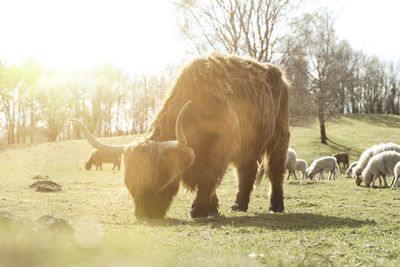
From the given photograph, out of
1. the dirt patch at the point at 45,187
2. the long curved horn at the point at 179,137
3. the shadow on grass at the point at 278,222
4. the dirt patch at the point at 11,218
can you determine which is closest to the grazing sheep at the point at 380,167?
the dirt patch at the point at 45,187

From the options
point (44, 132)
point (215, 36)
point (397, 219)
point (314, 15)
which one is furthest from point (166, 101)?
point (44, 132)

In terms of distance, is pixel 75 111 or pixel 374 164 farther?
pixel 75 111

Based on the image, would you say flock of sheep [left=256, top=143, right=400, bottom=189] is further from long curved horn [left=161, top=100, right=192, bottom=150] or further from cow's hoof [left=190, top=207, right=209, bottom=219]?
long curved horn [left=161, top=100, right=192, bottom=150]

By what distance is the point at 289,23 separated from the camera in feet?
116

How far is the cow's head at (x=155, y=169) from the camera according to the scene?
8.68 metres

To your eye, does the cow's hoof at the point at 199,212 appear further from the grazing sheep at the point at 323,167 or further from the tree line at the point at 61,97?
the tree line at the point at 61,97

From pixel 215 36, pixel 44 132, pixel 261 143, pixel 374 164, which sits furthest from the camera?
pixel 44 132

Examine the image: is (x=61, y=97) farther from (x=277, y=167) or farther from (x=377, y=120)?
(x=277, y=167)

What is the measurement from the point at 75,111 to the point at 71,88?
3.46 m

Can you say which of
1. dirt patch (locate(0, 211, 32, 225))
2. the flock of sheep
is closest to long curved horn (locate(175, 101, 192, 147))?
dirt patch (locate(0, 211, 32, 225))

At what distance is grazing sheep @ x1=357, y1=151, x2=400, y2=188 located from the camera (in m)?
22.9

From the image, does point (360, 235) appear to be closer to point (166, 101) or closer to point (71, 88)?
point (166, 101)

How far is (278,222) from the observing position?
9391mm

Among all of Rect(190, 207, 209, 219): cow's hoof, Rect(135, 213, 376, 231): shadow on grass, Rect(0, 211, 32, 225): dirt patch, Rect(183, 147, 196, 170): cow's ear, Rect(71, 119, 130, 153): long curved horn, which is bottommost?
Rect(135, 213, 376, 231): shadow on grass
